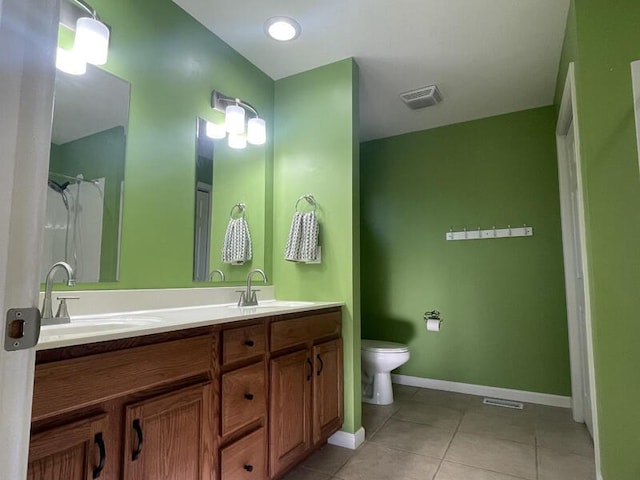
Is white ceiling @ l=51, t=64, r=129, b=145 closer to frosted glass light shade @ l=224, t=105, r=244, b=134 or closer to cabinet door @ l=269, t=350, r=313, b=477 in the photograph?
frosted glass light shade @ l=224, t=105, r=244, b=134

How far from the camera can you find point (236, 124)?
2.24 m

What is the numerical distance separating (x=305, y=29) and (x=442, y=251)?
7.09ft

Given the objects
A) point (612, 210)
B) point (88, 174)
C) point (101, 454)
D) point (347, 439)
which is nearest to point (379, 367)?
point (347, 439)

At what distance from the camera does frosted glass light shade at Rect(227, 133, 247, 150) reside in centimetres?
231

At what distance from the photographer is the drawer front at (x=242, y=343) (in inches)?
55.4

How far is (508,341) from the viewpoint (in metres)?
3.05

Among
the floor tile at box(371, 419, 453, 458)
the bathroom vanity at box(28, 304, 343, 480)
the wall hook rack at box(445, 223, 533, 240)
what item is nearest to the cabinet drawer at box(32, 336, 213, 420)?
the bathroom vanity at box(28, 304, 343, 480)

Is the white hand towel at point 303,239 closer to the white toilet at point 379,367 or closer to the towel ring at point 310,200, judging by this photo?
the towel ring at point 310,200

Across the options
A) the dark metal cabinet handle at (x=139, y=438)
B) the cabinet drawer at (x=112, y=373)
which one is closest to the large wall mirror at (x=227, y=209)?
the cabinet drawer at (x=112, y=373)

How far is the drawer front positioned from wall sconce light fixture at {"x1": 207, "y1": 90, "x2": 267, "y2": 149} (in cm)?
123

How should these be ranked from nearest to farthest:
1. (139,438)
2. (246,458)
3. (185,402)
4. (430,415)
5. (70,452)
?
(70,452) < (139,438) < (185,402) < (246,458) < (430,415)

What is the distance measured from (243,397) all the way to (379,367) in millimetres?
1591

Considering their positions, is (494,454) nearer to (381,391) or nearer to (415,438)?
(415,438)

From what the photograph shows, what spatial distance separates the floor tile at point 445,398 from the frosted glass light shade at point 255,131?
2.32m
